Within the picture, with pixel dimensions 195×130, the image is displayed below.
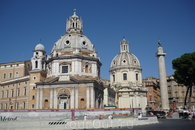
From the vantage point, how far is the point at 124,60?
79125mm

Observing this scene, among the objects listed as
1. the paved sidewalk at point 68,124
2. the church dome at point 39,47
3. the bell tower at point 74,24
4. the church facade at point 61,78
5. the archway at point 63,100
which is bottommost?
the paved sidewalk at point 68,124

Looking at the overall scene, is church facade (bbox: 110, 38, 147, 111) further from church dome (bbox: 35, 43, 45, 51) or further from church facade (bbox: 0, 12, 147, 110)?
church dome (bbox: 35, 43, 45, 51)


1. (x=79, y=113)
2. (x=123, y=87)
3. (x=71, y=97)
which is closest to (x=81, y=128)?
(x=79, y=113)

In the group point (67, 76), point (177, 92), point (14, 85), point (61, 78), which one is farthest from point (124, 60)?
point (14, 85)

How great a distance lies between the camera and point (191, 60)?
157ft

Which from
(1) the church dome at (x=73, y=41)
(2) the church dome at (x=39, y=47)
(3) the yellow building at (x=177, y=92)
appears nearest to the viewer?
(1) the church dome at (x=73, y=41)

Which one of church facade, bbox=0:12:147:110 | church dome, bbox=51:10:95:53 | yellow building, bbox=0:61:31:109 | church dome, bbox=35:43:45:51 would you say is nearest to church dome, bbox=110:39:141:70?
church facade, bbox=0:12:147:110

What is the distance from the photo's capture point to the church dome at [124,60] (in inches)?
3084

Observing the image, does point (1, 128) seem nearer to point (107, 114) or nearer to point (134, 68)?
point (107, 114)

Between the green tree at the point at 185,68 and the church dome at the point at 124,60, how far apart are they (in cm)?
2677

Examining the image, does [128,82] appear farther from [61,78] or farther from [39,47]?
[61,78]

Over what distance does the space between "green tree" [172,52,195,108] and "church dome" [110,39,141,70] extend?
26767mm

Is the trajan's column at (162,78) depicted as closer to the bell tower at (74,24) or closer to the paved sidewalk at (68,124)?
the bell tower at (74,24)

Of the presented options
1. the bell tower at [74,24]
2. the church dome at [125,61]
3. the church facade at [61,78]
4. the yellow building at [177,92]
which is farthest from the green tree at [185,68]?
the yellow building at [177,92]
